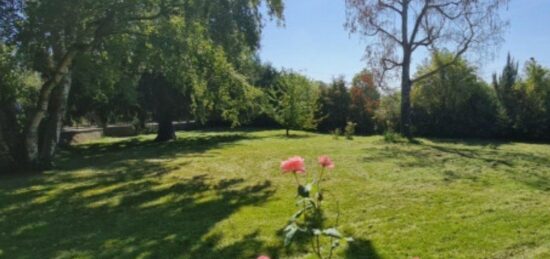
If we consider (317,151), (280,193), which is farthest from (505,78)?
(280,193)

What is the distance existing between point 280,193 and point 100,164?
262 inches

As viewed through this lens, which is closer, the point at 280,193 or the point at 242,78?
the point at 280,193

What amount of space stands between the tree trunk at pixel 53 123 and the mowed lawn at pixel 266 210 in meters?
1.00

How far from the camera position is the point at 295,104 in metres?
20.3

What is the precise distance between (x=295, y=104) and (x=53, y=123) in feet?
37.7

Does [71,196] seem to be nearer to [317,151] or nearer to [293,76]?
[317,151]

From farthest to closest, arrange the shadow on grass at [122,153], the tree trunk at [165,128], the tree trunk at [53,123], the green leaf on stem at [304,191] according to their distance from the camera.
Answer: the tree trunk at [165,128], the shadow on grass at [122,153], the tree trunk at [53,123], the green leaf on stem at [304,191]

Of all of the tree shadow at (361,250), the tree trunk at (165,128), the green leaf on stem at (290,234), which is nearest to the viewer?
the green leaf on stem at (290,234)

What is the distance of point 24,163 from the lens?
10.1 metres

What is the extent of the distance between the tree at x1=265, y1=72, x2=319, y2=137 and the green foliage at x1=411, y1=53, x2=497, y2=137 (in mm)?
4702

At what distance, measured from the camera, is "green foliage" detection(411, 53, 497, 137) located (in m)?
18.6

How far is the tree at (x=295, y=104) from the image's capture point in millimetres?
20406

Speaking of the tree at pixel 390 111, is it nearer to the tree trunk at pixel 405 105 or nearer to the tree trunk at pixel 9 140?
the tree trunk at pixel 405 105

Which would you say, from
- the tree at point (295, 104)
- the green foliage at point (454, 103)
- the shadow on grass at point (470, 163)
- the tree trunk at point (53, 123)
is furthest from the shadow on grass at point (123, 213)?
the green foliage at point (454, 103)
